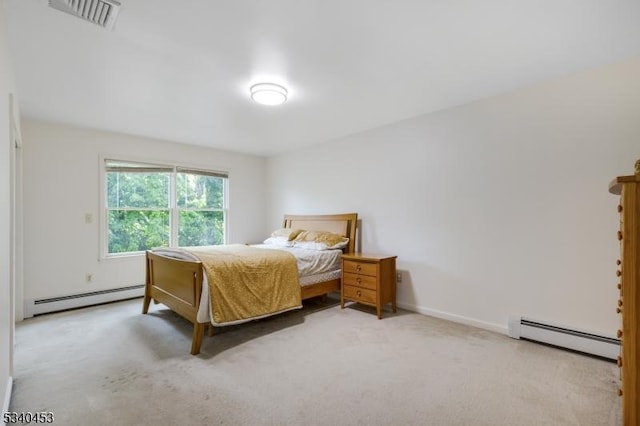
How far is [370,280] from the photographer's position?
3.46 m

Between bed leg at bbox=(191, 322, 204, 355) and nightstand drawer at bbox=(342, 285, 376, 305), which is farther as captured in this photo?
nightstand drawer at bbox=(342, 285, 376, 305)

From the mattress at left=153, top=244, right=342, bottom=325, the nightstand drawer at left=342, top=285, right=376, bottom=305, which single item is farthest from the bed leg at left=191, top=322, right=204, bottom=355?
the nightstand drawer at left=342, top=285, right=376, bottom=305

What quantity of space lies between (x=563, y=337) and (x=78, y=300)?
5.40 m

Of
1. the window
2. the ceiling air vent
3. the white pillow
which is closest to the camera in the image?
the ceiling air vent

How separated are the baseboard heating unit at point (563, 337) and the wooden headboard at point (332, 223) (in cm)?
206

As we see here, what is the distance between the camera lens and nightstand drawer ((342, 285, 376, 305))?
3445 mm

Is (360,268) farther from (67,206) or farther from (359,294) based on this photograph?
(67,206)

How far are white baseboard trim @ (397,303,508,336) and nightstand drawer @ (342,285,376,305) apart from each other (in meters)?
0.57

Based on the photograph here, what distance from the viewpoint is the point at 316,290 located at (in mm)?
→ 3670

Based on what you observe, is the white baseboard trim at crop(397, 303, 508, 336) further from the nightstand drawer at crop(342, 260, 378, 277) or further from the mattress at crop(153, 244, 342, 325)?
the mattress at crop(153, 244, 342, 325)

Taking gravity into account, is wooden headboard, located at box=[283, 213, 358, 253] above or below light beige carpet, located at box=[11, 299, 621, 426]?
above

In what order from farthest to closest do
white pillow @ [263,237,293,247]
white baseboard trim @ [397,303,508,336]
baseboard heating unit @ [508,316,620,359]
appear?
white pillow @ [263,237,293,247], white baseboard trim @ [397,303,508,336], baseboard heating unit @ [508,316,620,359]

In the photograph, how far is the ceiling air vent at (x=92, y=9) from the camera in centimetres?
167

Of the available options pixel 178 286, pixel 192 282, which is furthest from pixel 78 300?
pixel 192 282
